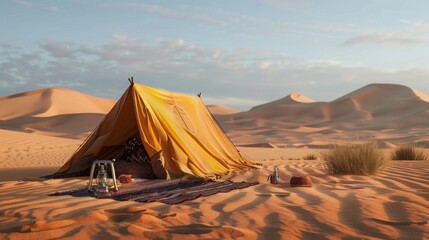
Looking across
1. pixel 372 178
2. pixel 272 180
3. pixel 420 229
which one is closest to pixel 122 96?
pixel 272 180

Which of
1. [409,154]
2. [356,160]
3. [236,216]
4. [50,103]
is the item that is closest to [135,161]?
[356,160]

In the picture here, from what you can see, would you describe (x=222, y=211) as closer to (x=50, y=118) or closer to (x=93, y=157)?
(x=93, y=157)

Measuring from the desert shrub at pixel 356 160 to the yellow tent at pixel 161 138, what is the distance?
6.85 ft

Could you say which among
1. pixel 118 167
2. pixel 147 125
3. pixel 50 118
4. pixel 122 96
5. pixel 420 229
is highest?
pixel 50 118

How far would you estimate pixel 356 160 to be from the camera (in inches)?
398

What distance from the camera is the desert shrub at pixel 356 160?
1002cm

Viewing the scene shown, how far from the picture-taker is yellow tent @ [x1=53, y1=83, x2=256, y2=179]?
30.7 feet

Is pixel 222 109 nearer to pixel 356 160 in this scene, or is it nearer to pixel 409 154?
pixel 409 154

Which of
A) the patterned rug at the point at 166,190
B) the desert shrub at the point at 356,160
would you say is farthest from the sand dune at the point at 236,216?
the desert shrub at the point at 356,160

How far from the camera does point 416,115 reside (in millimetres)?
50031

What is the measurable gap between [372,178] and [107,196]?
4.92 m

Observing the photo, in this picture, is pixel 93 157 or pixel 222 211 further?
Result: pixel 93 157

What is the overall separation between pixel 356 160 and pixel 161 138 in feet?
12.5

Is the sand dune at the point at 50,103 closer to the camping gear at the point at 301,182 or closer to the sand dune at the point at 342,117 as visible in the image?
the sand dune at the point at 342,117
